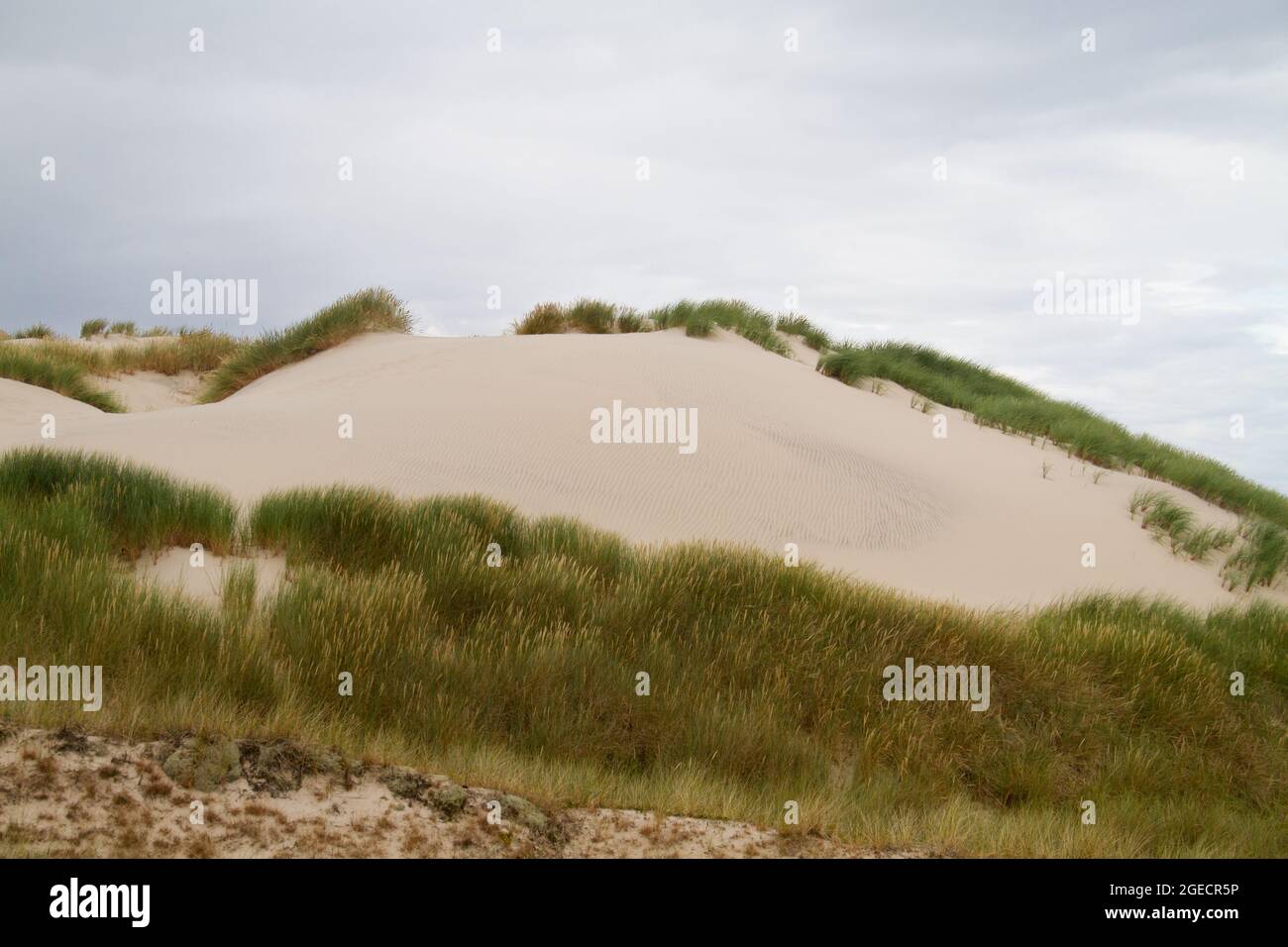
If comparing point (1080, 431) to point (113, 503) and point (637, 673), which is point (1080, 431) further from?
point (113, 503)

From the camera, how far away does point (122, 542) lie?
7.39 metres

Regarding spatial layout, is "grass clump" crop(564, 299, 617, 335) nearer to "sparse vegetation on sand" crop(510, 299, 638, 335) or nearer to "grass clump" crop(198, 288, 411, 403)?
"sparse vegetation on sand" crop(510, 299, 638, 335)

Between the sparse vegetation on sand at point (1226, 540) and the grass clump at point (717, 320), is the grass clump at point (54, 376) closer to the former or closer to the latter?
the grass clump at point (717, 320)

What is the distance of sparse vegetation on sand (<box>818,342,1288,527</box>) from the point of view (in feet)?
52.4

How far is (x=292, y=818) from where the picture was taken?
4.40 metres

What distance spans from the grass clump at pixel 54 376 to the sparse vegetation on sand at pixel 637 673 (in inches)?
380

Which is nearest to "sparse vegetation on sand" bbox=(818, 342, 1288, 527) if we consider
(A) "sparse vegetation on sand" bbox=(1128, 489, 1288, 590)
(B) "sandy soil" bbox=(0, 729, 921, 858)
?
(A) "sparse vegetation on sand" bbox=(1128, 489, 1288, 590)

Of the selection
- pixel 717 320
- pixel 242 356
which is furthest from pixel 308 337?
pixel 717 320

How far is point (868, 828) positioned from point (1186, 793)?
305 cm

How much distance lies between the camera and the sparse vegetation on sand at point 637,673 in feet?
17.1

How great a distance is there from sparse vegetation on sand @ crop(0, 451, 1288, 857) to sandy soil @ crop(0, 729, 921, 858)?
0.59 ft

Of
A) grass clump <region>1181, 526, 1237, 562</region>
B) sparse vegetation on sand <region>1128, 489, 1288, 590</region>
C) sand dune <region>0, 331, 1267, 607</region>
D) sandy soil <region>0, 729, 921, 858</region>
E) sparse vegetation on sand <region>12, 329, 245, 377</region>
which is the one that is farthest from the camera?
sparse vegetation on sand <region>12, 329, 245, 377</region>

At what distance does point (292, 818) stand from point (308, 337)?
1441 cm
